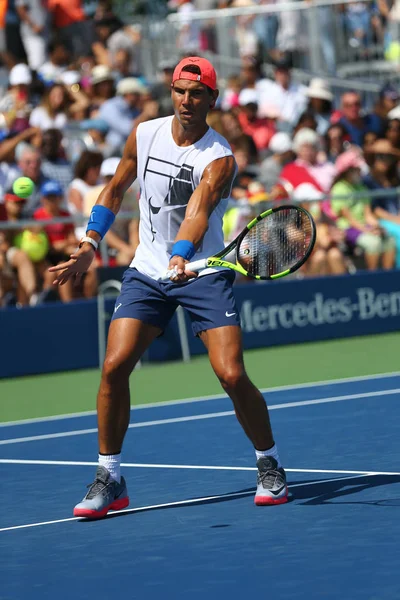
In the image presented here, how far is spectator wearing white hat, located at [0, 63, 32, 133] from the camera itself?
14047mm

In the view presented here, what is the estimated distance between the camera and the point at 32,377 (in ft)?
39.5

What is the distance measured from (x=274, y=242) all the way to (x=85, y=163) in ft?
21.8

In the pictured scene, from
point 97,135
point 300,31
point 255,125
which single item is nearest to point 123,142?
point 97,135

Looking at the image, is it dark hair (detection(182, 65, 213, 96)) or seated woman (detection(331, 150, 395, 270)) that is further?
seated woman (detection(331, 150, 395, 270))

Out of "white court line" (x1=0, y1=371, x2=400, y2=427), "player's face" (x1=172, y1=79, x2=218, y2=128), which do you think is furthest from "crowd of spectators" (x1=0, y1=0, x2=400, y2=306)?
"player's face" (x1=172, y1=79, x2=218, y2=128)

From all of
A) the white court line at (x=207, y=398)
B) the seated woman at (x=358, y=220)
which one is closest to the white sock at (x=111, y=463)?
the white court line at (x=207, y=398)

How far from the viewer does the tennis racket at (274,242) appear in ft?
20.5

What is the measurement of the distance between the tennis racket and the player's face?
582 millimetres

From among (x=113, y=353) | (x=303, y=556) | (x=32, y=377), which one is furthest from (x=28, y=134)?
(x=303, y=556)

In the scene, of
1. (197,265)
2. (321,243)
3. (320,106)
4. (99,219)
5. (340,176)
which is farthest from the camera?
(320,106)

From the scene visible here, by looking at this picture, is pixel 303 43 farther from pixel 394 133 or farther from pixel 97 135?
pixel 97 135

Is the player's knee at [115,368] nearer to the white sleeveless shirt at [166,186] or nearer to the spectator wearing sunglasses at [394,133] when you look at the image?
the white sleeveless shirt at [166,186]

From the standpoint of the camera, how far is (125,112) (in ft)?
49.0

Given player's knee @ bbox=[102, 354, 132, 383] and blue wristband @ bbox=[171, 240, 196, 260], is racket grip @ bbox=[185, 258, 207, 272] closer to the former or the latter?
blue wristband @ bbox=[171, 240, 196, 260]
